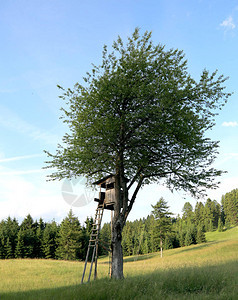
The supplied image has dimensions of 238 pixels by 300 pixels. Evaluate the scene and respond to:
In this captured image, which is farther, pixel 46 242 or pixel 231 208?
pixel 231 208

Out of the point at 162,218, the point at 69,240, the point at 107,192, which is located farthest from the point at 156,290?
the point at 69,240

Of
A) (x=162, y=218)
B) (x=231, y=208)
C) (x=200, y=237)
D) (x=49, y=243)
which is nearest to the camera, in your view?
(x=162, y=218)

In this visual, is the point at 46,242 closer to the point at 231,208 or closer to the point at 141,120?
the point at 141,120

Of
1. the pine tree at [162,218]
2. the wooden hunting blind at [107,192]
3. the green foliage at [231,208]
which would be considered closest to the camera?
the wooden hunting blind at [107,192]

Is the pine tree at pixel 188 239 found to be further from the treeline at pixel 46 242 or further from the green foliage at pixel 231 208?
the green foliage at pixel 231 208

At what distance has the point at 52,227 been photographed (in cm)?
6762

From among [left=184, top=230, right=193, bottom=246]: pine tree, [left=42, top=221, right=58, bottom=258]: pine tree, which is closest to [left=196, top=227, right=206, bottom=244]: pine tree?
[left=184, top=230, right=193, bottom=246]: pine tree

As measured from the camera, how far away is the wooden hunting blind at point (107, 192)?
1688 centimetres

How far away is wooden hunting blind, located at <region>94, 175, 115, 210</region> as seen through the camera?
55.4 feet

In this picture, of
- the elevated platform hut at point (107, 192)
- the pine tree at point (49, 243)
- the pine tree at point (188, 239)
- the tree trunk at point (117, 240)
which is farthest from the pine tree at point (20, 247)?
the pine tree at point (188, 239)

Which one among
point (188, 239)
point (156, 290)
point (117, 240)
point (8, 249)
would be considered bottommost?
point (188, 239)

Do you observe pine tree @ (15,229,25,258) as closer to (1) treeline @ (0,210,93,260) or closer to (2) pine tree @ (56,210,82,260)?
(1) treeline @ (0,210,93,260)

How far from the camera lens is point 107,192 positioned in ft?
57.2

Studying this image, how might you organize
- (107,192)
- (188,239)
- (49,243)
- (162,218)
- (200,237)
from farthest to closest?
(188,239)
(200,237)
(49,243)
(162,218)
(107,192)
